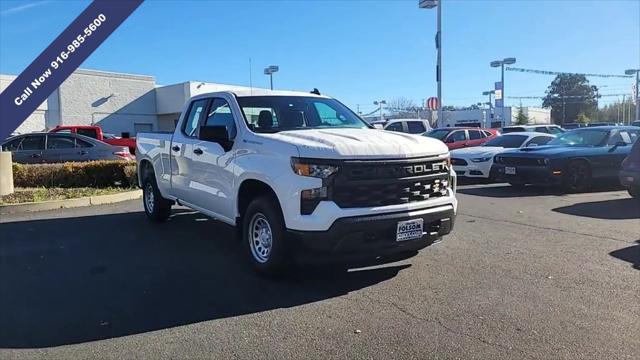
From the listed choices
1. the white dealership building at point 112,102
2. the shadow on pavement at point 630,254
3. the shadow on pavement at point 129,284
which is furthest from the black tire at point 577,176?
the white dealership building at point 112,102

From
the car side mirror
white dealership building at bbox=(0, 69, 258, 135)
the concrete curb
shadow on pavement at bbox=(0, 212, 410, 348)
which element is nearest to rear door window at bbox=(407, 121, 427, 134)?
the concrete curb

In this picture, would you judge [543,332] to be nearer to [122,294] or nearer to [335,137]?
[335,137]

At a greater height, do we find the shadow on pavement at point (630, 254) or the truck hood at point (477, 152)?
the truck hood at point (477, 152)

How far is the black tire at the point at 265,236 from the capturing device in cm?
503

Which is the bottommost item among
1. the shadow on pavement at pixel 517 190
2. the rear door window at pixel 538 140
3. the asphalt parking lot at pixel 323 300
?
the asphalt parking lot at pixel 323 300

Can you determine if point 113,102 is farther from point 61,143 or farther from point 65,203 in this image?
point 65,203

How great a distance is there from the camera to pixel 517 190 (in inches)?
491

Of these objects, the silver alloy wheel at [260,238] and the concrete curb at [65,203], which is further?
the concrete curb at [65,203]

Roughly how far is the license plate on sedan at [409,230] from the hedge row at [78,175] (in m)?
9.38

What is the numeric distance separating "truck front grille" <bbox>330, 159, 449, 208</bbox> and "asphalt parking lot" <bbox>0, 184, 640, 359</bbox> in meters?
0.87

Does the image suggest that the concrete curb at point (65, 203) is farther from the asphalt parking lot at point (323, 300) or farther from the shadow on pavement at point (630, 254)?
the shadow on pavement at point (630, 254)

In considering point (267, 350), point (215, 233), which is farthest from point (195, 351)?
point (215, 233)

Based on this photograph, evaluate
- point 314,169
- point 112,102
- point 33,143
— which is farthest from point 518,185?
point 112,102

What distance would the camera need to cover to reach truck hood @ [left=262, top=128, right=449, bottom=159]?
4.85 metres
